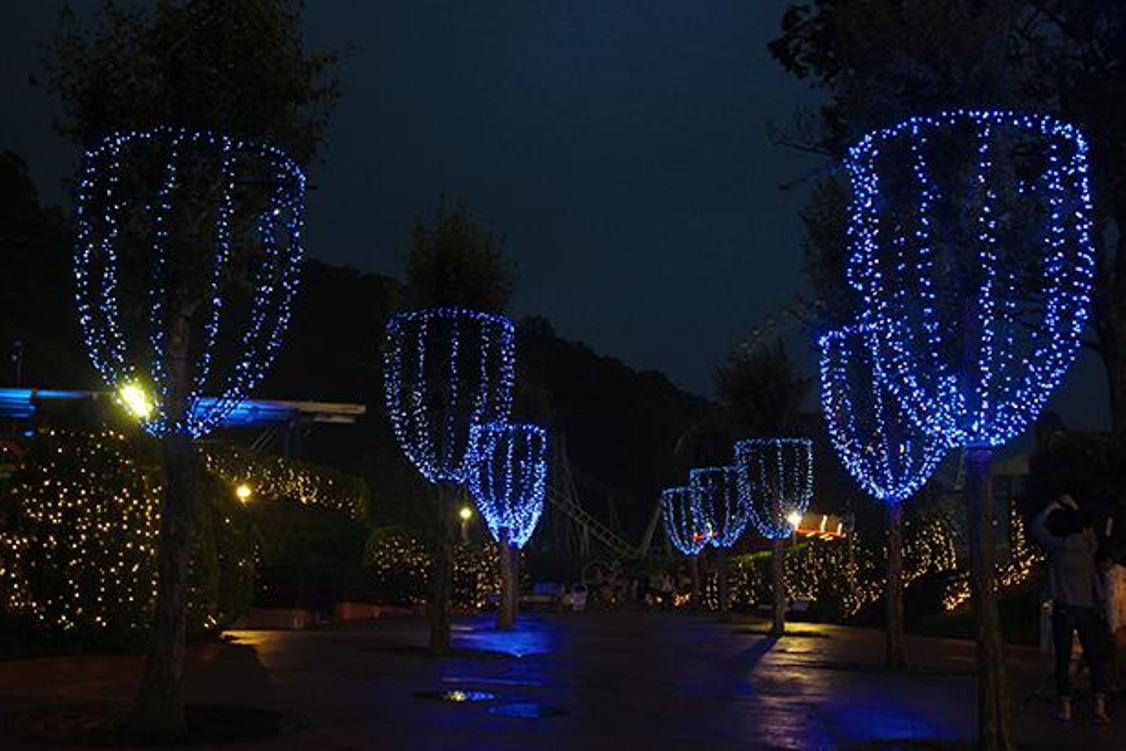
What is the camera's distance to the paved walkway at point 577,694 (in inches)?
407

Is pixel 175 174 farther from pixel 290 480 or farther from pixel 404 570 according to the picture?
pixel 404 570

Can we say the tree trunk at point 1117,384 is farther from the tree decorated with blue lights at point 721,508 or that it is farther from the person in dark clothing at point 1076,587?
the tree decorated with blue lights at point 721,508

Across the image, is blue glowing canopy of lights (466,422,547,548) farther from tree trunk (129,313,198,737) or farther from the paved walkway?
tree trunk (129,313,198,737)

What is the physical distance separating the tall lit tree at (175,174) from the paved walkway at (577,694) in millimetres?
2282

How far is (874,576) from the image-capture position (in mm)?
36344

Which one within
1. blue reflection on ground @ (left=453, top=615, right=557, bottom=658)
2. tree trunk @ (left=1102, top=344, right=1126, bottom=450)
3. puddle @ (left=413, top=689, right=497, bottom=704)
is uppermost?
tree trunk @ (left=1102, top=344, right=1126, bottom=450)

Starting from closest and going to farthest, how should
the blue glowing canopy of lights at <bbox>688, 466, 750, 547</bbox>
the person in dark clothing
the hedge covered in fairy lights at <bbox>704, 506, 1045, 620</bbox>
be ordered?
the person in dark clothing < the hedge covered in fairy lights at <bbox>704, 506, 1045, 620</bbox> < the blue glowing canopy of lights at <bbox>688, 466, 750, 547</bbox>

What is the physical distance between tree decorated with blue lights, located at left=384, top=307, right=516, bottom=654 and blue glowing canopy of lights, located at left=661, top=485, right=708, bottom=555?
777 inches

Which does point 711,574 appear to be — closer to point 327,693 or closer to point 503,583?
point 503,583

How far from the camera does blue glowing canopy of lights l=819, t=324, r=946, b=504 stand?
1938cm

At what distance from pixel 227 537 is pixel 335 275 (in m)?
58.3

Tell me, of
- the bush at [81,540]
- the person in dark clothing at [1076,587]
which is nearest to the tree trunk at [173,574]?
the bush at [81,540]

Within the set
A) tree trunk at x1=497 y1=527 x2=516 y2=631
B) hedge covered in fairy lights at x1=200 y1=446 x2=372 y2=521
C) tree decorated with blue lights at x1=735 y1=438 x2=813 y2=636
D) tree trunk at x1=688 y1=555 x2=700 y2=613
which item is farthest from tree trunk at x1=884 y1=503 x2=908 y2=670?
tree trunk at x1=688 y1=555 x2=700 y2=613

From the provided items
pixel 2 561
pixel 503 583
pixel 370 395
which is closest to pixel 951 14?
pixel 2 561
